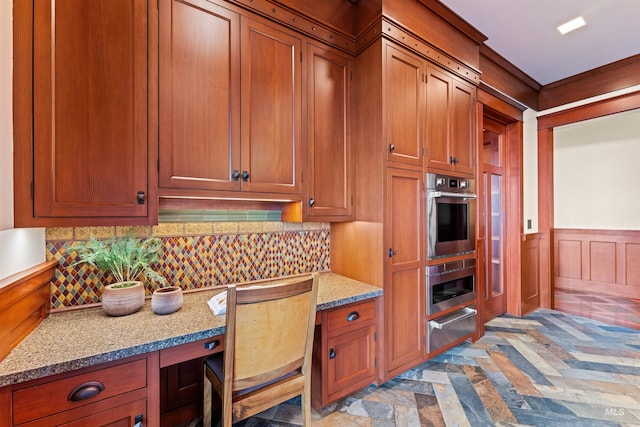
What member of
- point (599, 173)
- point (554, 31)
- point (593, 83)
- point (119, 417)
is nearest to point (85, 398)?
point (119, 417)

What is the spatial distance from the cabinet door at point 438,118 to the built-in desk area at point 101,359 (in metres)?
2.09

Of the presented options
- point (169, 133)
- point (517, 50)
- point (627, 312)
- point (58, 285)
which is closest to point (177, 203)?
point (169, 133)

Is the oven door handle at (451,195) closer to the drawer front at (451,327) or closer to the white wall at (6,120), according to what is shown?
the drawer front at (451,327)

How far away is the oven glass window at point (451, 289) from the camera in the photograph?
2.34 meters

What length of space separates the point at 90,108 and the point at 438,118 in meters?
2.42

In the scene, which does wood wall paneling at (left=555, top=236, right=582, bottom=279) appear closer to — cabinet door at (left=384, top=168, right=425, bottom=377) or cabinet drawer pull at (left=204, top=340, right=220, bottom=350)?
cabinet door at (left=384, top=168, right=425, bottom=377)

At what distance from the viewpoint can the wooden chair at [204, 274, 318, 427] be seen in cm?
118

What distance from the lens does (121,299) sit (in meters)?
1.36

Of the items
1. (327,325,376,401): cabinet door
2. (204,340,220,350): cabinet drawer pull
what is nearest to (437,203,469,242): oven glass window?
(327,325,376,401): cabinet door

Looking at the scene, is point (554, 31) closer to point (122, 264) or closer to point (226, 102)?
point (226, 102)

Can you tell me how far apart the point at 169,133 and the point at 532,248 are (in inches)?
175

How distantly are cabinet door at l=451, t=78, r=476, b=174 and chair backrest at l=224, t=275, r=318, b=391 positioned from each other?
200 centimetres

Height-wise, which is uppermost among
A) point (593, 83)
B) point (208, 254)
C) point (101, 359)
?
point (593, 83)

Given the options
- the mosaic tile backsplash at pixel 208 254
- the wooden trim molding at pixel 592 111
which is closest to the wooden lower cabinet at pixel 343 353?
the mosaic tile backsplash at pixel 208 254
